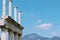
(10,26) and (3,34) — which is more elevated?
(10,26)

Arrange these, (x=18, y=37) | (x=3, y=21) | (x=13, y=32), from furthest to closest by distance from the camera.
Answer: (x=18, y=37)
(x=13, y=32)
(x=3, y=21)

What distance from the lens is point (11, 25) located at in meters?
30.6

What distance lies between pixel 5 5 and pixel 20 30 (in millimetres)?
8165

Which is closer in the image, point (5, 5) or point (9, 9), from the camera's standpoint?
point (5, 5)

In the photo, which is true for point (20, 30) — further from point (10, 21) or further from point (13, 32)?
point (10, 21)

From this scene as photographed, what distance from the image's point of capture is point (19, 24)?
113 feet

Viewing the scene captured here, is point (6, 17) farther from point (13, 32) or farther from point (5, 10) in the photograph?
point (13, 32)

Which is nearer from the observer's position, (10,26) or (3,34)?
(3,34)

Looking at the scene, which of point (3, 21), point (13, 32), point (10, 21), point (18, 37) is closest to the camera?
point (3, 21)

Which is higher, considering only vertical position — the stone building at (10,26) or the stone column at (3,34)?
the stone building at (10,26)

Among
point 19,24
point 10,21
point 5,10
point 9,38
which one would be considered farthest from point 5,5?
point 19,24

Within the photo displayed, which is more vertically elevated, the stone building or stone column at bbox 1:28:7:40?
the stone building

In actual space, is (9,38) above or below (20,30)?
below

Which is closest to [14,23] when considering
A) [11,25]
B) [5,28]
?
[11,25]
